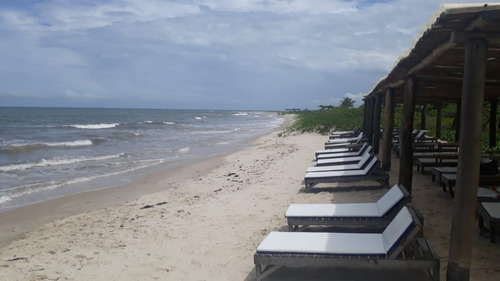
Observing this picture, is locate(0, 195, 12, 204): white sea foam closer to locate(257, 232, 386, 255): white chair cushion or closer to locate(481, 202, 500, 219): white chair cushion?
locate(257, 232, 386, 255): white chair cushion

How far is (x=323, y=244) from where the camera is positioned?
13.6 ft

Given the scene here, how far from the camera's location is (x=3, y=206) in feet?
27.5

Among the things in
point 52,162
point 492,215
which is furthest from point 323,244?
point 52,162

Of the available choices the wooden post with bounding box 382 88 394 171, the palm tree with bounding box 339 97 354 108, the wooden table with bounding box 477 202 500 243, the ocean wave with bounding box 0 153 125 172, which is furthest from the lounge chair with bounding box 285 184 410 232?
the palm tree with bounding box 339 97 354 108

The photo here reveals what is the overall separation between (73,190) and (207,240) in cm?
571

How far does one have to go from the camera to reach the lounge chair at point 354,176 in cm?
773

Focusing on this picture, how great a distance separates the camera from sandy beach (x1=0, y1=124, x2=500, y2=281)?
457 centimetres

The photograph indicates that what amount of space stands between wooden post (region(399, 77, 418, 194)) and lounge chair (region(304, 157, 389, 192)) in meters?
1.16

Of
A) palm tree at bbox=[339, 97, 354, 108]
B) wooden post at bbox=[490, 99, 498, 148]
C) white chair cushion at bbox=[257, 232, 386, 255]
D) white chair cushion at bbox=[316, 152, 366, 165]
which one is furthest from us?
palm tree at bbox=[339, 97, 354, 108]

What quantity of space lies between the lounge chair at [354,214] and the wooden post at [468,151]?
136cm

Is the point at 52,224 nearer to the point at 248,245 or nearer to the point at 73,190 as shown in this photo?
the point at 73,190

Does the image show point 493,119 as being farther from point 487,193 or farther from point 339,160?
point 487,193

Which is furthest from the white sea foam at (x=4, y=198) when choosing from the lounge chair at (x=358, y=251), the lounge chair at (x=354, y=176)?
the lounge chair at (x=358, y=251)

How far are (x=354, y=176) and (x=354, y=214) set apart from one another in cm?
276
